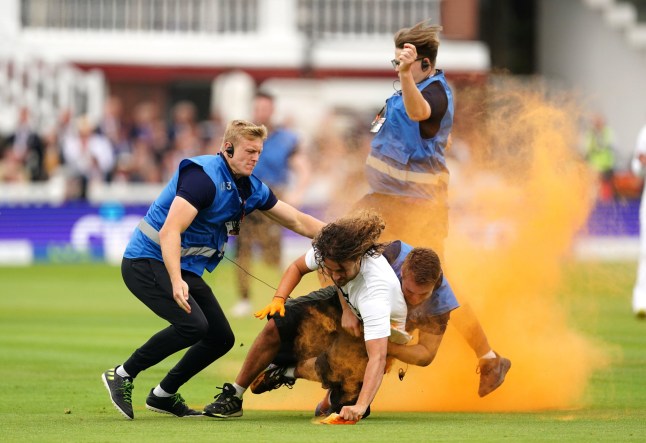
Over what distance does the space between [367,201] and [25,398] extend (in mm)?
2875

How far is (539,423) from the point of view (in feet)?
30.3

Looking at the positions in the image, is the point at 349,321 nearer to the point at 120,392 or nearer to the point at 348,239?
the point at 348,239

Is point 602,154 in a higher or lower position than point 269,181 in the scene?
lower

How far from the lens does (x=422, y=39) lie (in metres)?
10.3

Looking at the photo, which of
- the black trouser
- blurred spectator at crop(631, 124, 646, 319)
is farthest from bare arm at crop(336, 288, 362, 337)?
blurred spectator at crop(631, 124, 646, 319)

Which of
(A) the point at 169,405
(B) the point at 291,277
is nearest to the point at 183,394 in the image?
(A) the point at 169,405

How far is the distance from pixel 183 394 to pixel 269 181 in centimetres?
630

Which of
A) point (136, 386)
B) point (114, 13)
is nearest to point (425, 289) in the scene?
point (136, 386)

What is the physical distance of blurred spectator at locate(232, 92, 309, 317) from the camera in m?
16.6

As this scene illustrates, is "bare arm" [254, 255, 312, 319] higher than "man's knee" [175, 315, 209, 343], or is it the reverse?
"bare arm" [254, 255, 312, 319]

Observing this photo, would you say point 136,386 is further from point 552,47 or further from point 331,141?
point 552,47

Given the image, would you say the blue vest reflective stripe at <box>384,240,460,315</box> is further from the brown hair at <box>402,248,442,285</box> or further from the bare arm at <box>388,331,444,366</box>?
the brown hair at <box>402,248,442,285</box>

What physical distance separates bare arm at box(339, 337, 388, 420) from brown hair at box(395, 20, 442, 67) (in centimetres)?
235

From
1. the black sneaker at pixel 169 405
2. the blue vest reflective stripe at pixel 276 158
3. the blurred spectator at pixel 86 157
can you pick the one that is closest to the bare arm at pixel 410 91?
the black sneaker at pixel 169 405
